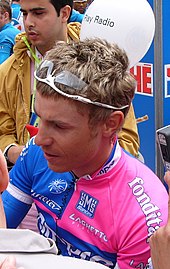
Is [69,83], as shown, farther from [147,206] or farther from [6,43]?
[6,43]

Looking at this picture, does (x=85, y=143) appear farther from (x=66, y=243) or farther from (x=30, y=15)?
(x=30, y=15)

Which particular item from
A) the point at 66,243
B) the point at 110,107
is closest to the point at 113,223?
the point at 66,243

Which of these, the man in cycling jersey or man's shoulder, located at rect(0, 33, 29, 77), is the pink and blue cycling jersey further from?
man's shoulder, located at rect(0, 33, 29, 77)

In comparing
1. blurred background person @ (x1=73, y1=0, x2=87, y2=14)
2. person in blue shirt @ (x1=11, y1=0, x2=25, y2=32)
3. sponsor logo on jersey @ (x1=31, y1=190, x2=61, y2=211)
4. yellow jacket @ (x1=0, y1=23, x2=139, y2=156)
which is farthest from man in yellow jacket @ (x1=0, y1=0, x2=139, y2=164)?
blurred background person @ (x1=73, y1=0, x2=87, y2=14)

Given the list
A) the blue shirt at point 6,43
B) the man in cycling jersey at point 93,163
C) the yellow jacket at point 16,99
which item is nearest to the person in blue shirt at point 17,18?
the blue shirt at point 6,43

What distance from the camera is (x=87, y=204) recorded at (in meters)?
1.69

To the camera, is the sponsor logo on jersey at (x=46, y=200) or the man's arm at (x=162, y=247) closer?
the man's arm at (x=162, y=247)

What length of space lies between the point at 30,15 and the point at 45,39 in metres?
0.19

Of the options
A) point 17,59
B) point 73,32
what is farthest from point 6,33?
point 17,59

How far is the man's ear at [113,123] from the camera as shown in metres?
1.65

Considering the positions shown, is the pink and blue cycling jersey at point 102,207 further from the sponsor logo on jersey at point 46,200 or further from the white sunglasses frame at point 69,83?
the white sunglasses frame at point 69,83

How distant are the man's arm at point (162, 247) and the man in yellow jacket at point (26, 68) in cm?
154

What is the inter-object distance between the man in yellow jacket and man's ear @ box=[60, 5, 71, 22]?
10 millimetres

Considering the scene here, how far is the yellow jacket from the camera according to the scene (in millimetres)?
2824
